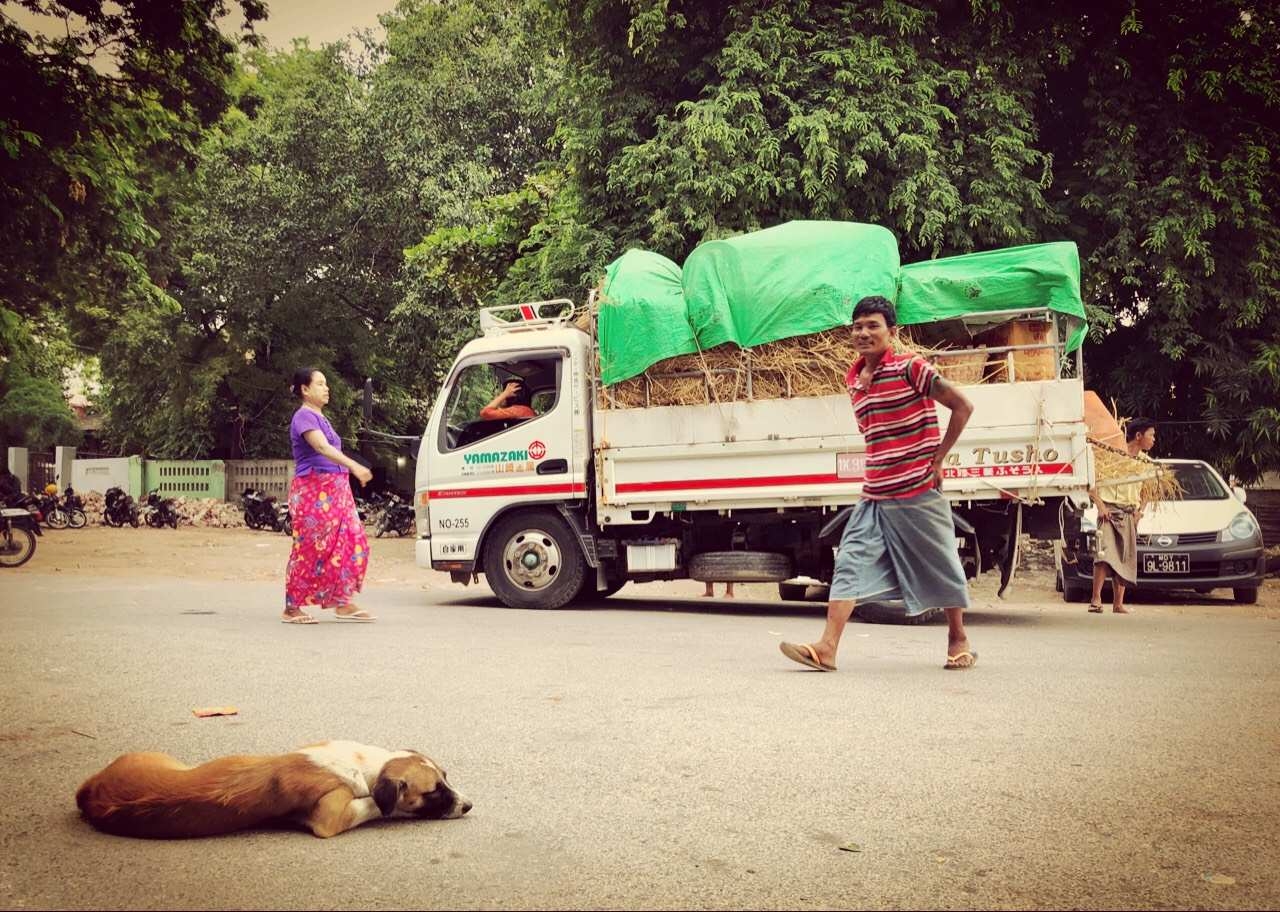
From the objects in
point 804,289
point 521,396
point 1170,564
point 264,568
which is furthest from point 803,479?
point 264,568

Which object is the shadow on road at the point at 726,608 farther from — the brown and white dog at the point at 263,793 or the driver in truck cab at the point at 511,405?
the brown and white dog at the point at 263,793

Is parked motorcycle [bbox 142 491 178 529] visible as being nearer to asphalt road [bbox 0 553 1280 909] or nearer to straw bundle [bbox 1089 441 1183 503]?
asphalt road [bbox 0 553 1280 909]

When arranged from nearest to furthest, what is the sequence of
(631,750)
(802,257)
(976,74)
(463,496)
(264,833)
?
(264,833), (631,750), (802,257), (463,496), (976,74)

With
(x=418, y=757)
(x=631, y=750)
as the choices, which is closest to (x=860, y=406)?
(x=631, y=750)

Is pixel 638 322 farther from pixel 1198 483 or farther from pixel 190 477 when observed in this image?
pixel 190 477

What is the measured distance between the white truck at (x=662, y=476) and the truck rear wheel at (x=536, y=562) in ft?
0.04

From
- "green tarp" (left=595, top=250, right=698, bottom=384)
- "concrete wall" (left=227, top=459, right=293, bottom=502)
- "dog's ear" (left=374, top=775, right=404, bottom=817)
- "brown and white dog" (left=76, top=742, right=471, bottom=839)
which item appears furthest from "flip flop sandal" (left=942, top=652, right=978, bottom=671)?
"concrete wall" (left=227, top=459, right=293, bottom=502)

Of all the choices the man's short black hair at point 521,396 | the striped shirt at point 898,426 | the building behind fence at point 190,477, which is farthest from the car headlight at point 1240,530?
the building behind fence at point 190,477

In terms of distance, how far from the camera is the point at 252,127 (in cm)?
2919

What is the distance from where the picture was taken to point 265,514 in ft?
93.5

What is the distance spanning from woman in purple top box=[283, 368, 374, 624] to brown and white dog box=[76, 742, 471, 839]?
220 inches

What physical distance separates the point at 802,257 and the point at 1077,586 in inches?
230

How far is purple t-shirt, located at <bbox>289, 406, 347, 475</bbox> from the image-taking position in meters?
9.03

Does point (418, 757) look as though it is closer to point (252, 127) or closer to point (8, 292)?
point (8, 292)
